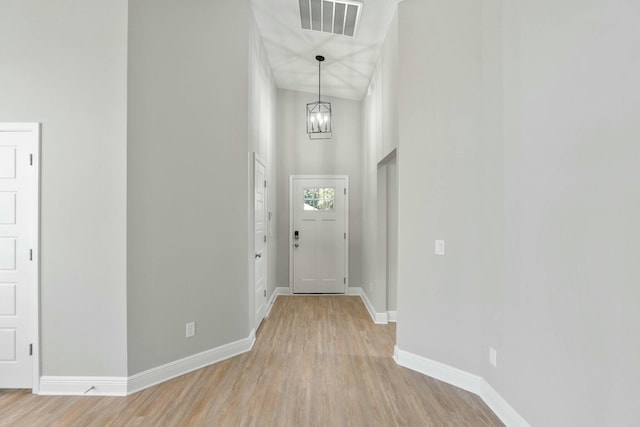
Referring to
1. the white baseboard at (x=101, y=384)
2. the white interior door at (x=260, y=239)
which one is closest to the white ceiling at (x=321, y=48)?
the white interior door at (x=260, y=239)

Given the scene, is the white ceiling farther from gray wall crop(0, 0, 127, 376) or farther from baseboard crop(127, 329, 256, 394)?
baseboard crop(127, 329, 256, 394)

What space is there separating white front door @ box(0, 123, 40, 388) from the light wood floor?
10.0 inches

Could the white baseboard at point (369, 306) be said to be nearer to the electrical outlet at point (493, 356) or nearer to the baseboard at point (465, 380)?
the baseboard at point (465, 380)

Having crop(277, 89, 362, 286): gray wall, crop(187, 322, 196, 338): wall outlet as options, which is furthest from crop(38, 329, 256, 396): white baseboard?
crop(277, 89, 362, 286): gray wall

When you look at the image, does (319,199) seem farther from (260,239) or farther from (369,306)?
(369,306)

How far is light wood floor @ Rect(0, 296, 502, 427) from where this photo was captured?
2.16 meters

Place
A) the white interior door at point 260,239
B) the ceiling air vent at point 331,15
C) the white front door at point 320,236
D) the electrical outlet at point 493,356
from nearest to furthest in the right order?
1. the electrical outlet at point 493,356
2. the ceiling air vent at point 331,15
3. the white interior door at point 260,239
4. the white front door at point 320,236

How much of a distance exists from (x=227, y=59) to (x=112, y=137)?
1334 mm

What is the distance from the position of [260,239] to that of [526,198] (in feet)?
9.66

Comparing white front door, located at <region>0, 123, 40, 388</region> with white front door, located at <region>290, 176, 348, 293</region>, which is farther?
white front door, located at <region>290, 176, 348, 293</region>

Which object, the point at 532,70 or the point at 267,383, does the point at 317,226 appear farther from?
the point at 532,70

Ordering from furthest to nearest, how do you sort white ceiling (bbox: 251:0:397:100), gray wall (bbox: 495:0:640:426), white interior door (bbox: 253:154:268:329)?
A: white interior door (bbox: 253:154:268:329)
white ceiling (bbox: 251:0:397:100)
gray wall (bbox: 495:0:640:426)

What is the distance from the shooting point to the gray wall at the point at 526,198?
140cm

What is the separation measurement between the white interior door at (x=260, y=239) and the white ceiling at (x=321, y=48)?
1521 mm
